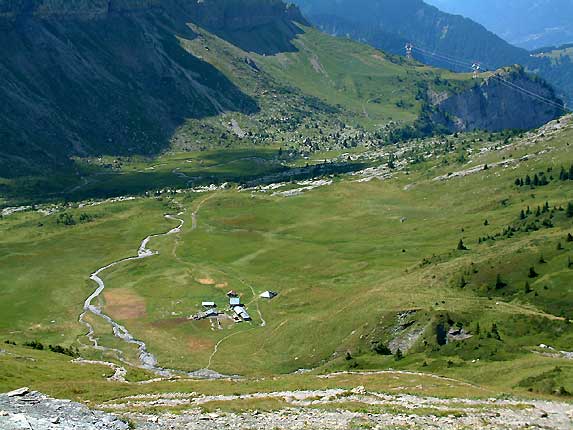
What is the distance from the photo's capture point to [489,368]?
9850 cm

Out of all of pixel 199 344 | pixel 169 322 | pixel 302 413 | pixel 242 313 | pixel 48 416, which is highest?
pixel 48 416

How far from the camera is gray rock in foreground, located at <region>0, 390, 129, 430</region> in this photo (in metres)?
52.6

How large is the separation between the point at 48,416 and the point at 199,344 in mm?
103454

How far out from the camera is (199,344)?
158500 millimetres

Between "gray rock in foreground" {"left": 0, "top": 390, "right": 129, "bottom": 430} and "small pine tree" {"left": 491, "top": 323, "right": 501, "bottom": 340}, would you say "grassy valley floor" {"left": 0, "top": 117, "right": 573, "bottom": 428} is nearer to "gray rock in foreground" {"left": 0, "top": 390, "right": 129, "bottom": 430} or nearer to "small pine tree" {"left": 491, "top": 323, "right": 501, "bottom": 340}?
"small pine tree" {"left": 491, "top": 323, "right": 501, "bottom": 340}

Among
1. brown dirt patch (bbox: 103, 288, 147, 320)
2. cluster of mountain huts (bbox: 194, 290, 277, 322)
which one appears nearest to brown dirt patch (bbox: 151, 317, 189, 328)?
cluster of mountain huts (bbox: 194, 290, 277, 322)

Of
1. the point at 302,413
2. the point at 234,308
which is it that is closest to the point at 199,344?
the point at 234,308

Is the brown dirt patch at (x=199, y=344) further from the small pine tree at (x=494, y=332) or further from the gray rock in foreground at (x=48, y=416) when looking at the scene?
the gray rock in foreground at (x=48, y=416)

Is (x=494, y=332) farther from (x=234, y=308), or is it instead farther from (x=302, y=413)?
(x=234, y=308)

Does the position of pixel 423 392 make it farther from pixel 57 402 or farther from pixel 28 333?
pixel 28 333

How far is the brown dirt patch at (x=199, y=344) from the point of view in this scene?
512ft

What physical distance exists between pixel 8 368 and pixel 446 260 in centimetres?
11519

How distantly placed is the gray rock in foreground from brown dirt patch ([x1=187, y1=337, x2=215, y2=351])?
93.8 metres

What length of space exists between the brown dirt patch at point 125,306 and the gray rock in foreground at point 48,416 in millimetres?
120904
